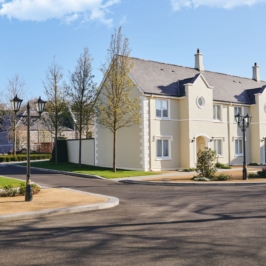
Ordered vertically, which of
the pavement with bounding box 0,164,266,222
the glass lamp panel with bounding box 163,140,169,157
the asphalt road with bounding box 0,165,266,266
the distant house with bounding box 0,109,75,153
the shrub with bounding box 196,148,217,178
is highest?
the distant house with bounding box 0,109,75,153

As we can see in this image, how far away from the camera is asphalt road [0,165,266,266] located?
6.57 m

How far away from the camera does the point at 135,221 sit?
33.0 feet

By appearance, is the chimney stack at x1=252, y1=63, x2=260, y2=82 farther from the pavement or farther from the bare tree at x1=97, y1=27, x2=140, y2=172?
the pavement

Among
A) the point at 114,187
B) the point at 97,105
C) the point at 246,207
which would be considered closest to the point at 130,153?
the point at 97,105

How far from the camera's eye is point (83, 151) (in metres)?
32.2

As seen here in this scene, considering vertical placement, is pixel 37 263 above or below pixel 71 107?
below

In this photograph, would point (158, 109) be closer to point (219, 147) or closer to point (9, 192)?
point (219, 147)

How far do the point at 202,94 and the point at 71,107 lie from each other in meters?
10.9

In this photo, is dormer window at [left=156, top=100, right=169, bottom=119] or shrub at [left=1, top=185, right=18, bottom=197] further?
dormer window at [left=156, top=100, right=169, bottom=119]

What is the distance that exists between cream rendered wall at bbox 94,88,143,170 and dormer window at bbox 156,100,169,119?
165 cm

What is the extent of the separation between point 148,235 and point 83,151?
2434 cm

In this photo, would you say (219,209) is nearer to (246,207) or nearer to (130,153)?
(246,207)

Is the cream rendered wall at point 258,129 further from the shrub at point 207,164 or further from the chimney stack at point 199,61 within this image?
the shrub at point 207,164

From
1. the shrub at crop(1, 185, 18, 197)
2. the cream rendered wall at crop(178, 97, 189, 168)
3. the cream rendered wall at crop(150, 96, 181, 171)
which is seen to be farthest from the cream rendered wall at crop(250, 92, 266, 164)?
the shrub at crop(1, 185, 18, 197)
